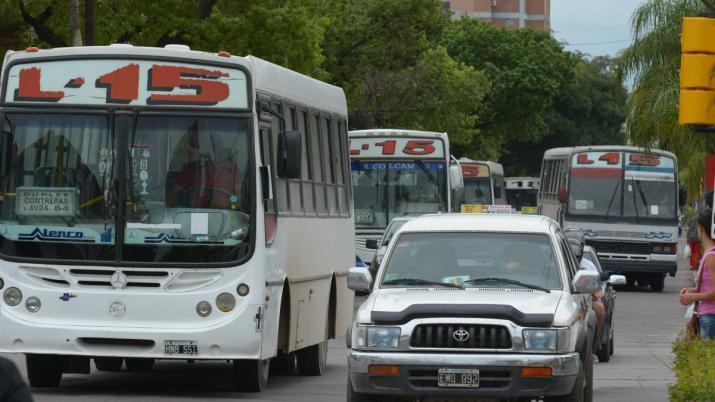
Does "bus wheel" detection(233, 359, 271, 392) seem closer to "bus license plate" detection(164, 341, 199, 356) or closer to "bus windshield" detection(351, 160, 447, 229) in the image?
"bus license plate" detection(164, 341, 199, 356)

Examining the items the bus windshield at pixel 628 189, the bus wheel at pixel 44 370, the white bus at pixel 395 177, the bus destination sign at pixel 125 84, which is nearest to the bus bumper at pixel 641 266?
the bus windshield at pixel 628 189

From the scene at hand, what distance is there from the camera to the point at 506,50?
9169 cm

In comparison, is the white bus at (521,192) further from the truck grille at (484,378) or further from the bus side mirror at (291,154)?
the truck grille at (484,378)

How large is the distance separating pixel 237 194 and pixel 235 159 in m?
0.31

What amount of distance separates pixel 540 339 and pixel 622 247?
89.7 ft

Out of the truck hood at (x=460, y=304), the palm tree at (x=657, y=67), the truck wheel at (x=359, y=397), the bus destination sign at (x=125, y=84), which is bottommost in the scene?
the truck wheel at (x=359, y=397)

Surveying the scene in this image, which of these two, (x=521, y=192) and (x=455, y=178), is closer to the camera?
(x=455, y=178)

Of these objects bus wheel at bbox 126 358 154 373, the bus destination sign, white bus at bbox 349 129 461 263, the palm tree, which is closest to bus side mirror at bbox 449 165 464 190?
white bus at bbox 349 129 461 263

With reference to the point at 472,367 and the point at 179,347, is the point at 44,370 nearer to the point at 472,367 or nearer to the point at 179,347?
the point at 179,347

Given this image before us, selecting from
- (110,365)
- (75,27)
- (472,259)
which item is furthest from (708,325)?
(75,27)

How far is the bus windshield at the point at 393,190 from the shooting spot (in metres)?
32.9

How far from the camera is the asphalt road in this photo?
14344mm

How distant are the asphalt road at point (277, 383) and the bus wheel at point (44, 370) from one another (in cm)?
15

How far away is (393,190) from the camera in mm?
33125
